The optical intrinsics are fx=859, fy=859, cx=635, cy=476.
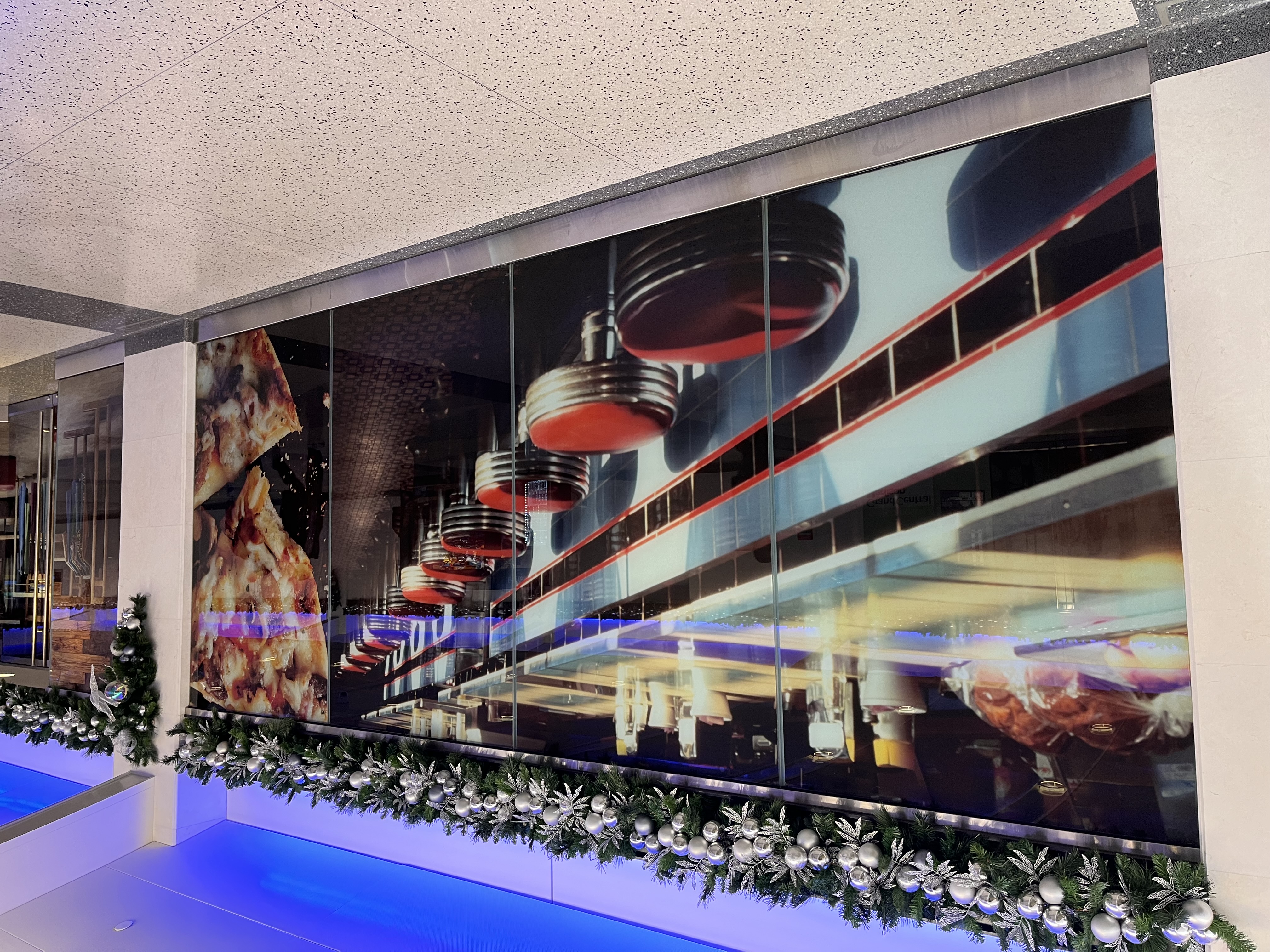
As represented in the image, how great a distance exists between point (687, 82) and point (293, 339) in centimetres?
268

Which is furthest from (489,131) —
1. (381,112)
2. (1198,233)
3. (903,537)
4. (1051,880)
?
(1051,880)

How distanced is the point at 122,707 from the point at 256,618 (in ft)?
3.16

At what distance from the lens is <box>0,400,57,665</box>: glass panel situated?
577 cm

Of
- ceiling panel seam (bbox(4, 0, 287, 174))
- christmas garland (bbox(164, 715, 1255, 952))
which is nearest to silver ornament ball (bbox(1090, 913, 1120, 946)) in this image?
christmas garland (bbox(164, 715, 1255, 952))

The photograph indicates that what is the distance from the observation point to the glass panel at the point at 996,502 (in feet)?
7.36

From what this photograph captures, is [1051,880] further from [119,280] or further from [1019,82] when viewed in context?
[119,280]

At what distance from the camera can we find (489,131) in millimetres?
2668

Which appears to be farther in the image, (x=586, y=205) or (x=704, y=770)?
(x=586, y=205)

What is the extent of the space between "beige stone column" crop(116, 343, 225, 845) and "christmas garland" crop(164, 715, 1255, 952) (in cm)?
116

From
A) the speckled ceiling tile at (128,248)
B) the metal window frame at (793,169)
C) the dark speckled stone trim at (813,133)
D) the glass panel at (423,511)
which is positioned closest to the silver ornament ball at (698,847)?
the glass panel at (423,511)

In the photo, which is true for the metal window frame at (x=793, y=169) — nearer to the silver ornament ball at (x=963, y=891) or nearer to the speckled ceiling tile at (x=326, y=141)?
the speckled ceiling tile at (x=326, y=141)

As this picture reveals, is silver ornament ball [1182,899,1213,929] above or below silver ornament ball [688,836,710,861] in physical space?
above

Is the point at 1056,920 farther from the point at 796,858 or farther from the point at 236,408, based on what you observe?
the point at 236,408

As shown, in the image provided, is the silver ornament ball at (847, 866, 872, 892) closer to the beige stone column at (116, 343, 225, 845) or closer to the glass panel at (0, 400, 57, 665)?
the beige stone column at (116, 343, 225, 845)
